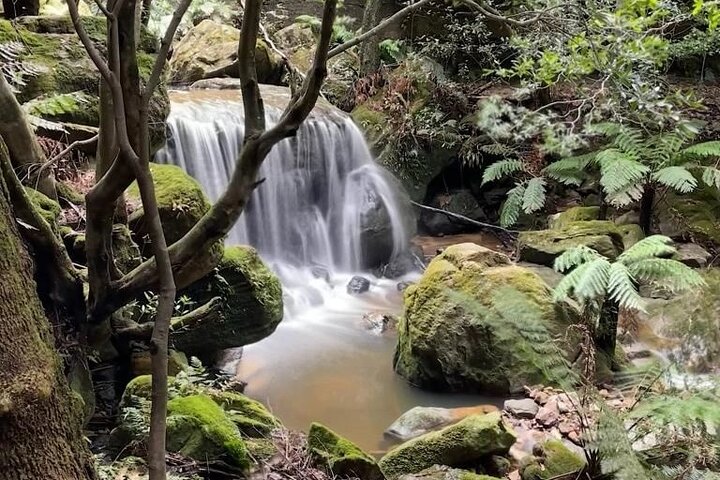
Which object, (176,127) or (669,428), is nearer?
(669,428)

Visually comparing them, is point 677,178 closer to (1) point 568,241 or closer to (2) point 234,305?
(1) point 568,241

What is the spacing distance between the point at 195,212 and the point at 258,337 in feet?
4.20

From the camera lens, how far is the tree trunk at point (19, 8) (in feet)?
18.5

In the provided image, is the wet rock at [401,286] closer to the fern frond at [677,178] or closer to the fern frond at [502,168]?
the fern frond at [502,168]

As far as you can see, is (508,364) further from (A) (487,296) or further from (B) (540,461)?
(B) (540,461)

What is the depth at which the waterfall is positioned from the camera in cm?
775

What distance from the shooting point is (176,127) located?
24.9ft

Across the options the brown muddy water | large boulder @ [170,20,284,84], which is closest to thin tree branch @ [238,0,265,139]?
the brown muddy water

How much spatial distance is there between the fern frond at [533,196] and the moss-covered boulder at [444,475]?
5.26m

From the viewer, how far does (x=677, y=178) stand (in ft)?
21.1

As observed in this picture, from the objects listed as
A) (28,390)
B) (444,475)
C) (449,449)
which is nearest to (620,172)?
(449,449)

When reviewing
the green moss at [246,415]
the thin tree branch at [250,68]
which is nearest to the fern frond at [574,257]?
the green moss at [246,415]

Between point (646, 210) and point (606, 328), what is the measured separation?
3.24 metres

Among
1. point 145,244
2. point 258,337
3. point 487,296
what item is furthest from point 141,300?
point 487,296
